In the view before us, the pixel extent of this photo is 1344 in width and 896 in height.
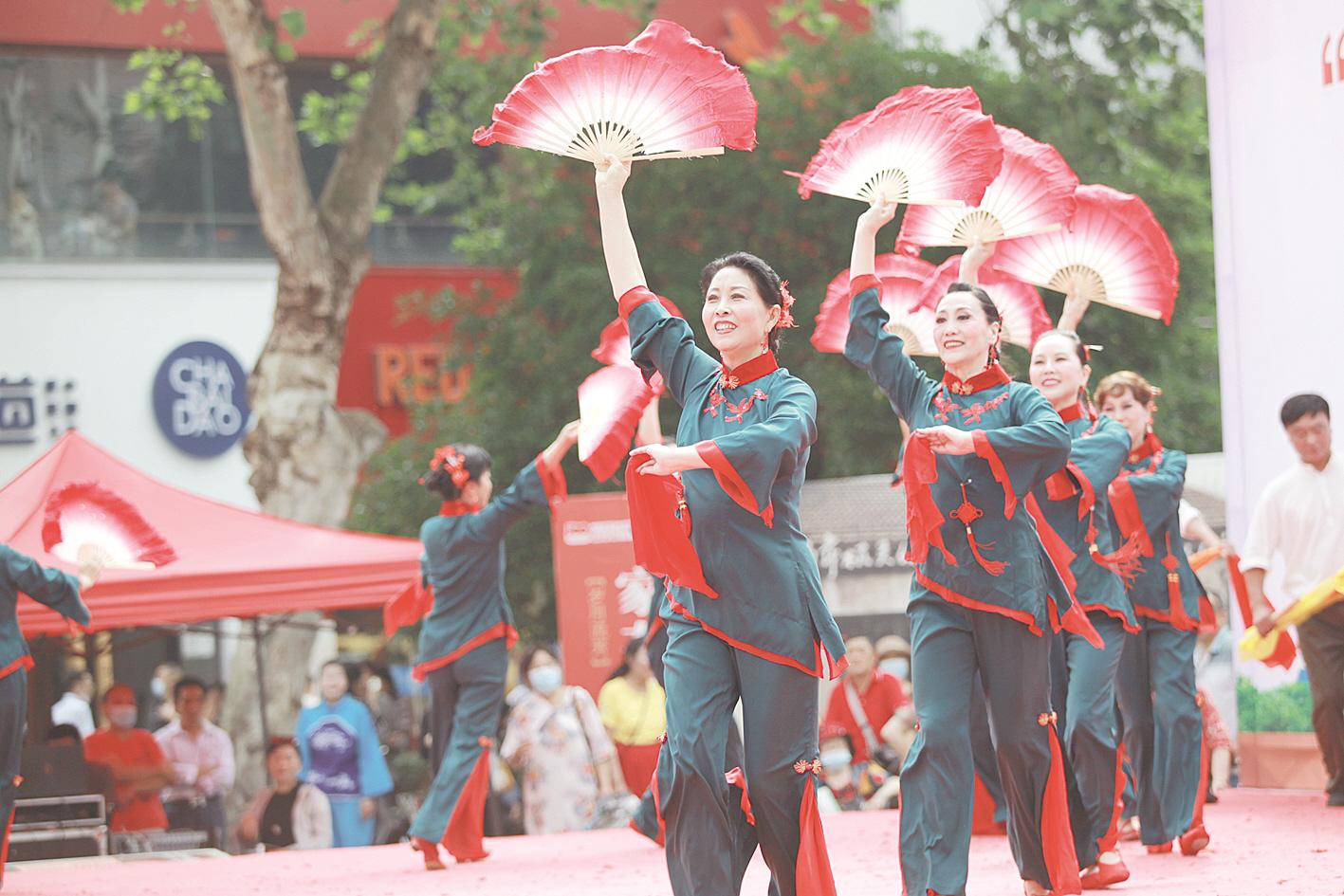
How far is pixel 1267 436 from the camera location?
8.84m

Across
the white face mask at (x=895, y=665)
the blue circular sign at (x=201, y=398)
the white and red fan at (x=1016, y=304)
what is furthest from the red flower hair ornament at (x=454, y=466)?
the blue circular sign at (x=201, y=398)

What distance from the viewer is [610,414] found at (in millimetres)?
6215

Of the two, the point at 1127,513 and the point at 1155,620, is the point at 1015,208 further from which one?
the point at 1155,620

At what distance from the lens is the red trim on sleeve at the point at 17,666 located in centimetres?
664

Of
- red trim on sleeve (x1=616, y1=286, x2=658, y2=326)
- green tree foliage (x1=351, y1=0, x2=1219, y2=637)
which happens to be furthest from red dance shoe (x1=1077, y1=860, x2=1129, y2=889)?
green tree foliage (x1=351, y1=0, x2=1219, y2=637)

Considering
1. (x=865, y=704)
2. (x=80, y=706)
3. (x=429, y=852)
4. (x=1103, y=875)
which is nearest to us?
(x=1103, y=875)

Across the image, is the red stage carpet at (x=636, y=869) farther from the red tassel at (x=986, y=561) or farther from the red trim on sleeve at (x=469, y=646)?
the red tassel at (x=986, y=561)

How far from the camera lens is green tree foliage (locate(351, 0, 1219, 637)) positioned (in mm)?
14148

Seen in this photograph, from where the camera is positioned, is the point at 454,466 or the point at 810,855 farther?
the point at 454,466

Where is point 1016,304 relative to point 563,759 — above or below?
above

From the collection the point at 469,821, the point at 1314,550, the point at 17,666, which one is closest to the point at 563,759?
the point at 469,821

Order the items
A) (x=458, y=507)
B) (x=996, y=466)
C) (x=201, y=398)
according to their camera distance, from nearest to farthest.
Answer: (x=996, y=466) → (x=458, y=507) → (x=201, y=398)

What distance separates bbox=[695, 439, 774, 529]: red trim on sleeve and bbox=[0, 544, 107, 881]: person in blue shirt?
12.3ft

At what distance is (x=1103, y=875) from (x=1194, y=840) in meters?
1.02
